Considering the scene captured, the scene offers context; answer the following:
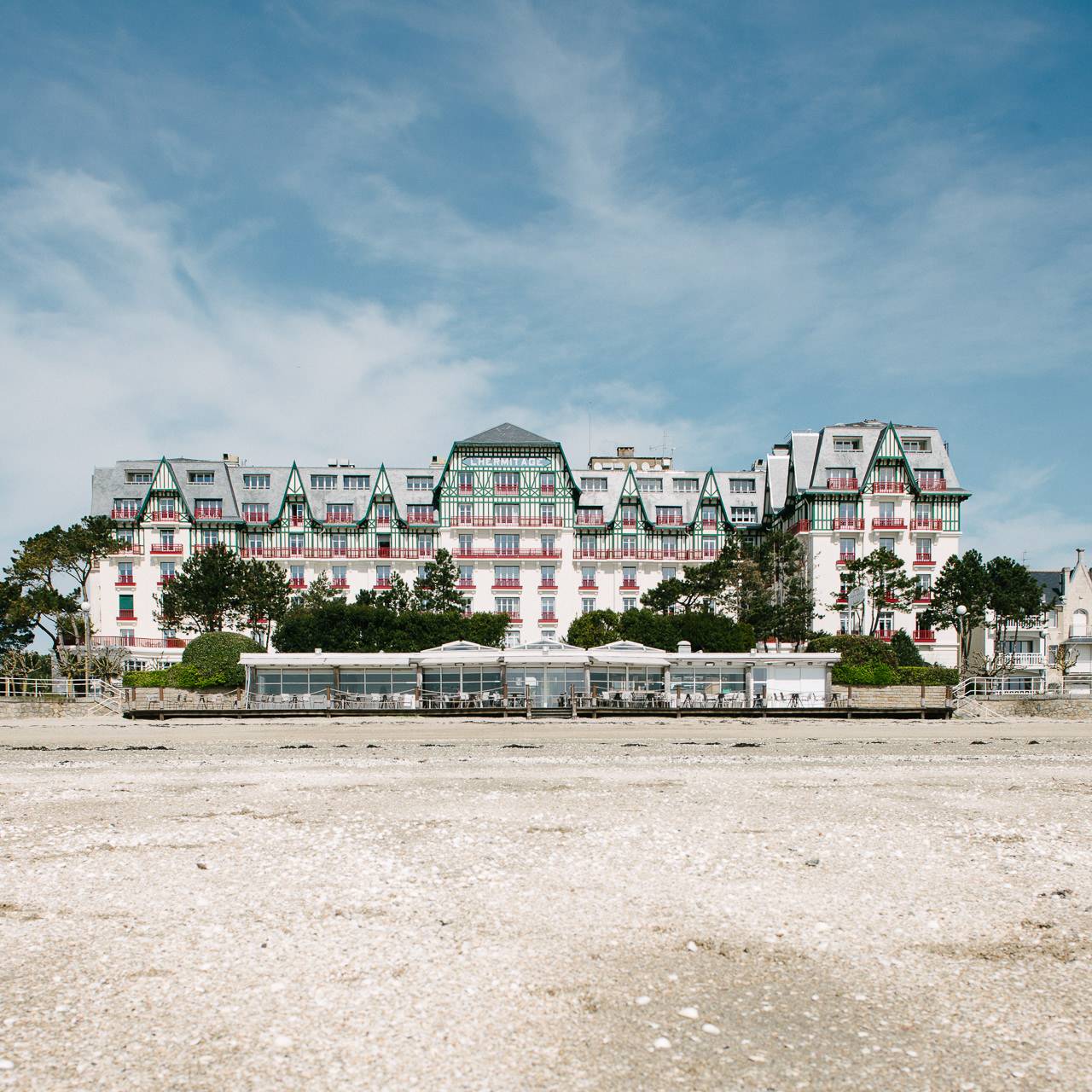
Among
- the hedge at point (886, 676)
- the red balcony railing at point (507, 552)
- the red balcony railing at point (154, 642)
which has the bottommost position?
the hedge at point (886, 676)

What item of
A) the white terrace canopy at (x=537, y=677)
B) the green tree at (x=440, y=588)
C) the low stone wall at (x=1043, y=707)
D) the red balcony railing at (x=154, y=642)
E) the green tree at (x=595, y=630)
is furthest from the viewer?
the red balcony railing at (x=154, y=642)

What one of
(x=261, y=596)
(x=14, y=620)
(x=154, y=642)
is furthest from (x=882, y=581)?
(x=14, y=620)

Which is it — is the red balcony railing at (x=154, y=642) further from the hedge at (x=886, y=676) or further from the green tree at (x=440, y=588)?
the hedge at (x=886, y=676)

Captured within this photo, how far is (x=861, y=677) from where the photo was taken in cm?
4562

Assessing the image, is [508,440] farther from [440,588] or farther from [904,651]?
[904,651]

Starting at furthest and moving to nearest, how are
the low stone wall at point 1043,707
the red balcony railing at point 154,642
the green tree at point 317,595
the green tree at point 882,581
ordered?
the red balcony railing at point 154,642 < the green tree at point 317,595 < the green tree at point 882,581 < the low stone wall at point 1043,707

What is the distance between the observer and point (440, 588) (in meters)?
58.3

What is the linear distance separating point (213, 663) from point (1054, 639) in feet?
193

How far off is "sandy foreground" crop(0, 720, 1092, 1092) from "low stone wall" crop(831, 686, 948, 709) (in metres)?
28.8

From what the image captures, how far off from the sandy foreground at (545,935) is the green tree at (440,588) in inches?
1593

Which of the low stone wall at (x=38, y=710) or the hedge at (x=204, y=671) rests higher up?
the hedge at (x=204, y=671)

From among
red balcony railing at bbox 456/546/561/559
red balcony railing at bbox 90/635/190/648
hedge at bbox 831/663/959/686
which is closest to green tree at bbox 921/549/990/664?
hedge at bbox 831/663/959/686

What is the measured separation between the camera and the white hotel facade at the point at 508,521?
65062 millimetres

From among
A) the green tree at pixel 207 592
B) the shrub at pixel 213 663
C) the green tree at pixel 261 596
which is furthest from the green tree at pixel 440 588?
the shrub at pixel 213 663
